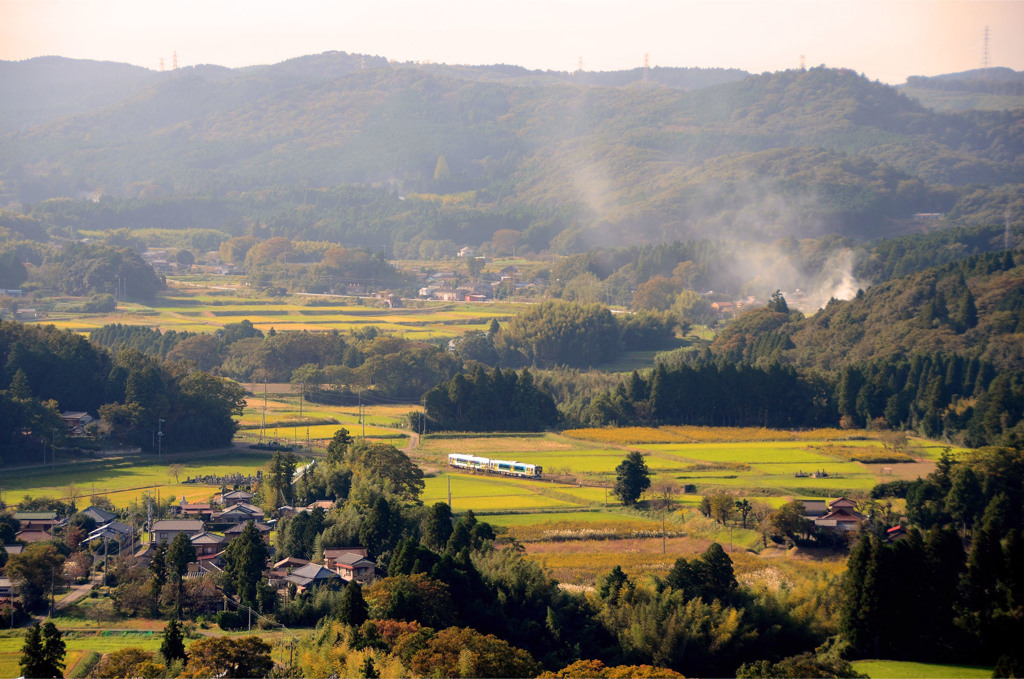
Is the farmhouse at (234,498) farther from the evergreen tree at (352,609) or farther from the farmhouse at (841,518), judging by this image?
the farmhouse at (841,518)

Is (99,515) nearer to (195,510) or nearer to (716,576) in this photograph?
(195,510)

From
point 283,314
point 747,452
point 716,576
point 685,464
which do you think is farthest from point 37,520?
point 283,314

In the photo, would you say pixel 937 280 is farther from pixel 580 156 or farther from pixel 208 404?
pixel 580 156

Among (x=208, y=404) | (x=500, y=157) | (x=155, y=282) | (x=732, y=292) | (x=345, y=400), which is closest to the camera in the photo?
(x=208, y=404)

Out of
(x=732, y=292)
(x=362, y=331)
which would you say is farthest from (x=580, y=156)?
(x=362, y=331)

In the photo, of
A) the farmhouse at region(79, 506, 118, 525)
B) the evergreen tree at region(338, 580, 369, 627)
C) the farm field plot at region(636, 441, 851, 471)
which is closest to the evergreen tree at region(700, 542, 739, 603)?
the evergreen tree at region(338, 580, 369, 627)

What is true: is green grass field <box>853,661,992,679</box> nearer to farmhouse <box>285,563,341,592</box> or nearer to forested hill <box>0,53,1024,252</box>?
farmhouse <box>285,563,341,592</box>
